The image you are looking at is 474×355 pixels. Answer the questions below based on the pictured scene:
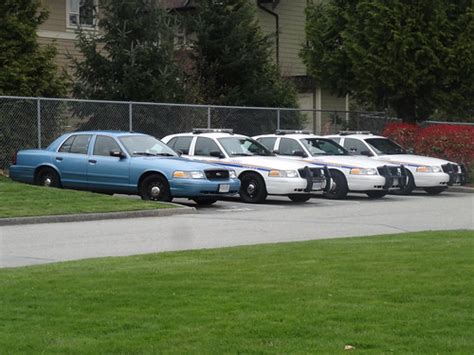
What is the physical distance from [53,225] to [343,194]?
30.0 feet

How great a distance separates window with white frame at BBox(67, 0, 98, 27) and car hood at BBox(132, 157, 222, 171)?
12404 mm

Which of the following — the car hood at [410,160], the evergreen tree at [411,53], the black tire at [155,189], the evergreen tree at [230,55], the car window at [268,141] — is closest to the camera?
the black tire at [155,189]

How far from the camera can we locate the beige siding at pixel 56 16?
33031mm

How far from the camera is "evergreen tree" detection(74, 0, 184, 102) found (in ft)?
97.7

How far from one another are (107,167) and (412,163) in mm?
8550

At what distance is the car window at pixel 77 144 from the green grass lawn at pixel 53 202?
1.56 metres

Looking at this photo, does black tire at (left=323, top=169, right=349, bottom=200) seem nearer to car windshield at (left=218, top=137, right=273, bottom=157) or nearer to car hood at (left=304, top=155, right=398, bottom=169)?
car hood at (left=304, top=155, right=398, bottom=169)

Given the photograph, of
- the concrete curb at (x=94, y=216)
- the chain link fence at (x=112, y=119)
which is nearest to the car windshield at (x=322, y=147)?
the chain link fence at (x=112, y=119)

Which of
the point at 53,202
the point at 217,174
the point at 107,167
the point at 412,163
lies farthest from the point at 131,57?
the point at 53,202

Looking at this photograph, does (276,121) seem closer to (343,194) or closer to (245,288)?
(343,194)

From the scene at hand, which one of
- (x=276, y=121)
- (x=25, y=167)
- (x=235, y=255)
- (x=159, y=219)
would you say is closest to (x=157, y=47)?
(x=276, y=121)

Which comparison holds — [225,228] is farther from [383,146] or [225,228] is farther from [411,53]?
[411,53]

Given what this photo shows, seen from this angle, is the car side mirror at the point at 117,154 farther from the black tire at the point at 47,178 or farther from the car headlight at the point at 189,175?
the black tire at the point at 47,178

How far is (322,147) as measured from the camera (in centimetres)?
2623
